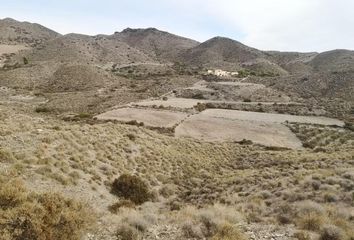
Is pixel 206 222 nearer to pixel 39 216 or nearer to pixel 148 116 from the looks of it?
pixel 39 216

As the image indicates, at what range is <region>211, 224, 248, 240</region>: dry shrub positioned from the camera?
12631 millimetres

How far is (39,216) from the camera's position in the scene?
12578mm

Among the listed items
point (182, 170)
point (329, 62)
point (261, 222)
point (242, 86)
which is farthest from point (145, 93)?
point (329, 62)

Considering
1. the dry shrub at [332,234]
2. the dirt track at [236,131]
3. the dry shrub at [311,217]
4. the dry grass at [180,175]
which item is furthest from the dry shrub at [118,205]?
the dirt track at [236,131]

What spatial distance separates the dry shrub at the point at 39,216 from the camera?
39.2ft

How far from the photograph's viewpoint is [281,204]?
1780 centimetres

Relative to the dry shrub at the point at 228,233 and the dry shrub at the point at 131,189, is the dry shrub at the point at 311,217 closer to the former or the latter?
the dry shrub at the point at 228,233

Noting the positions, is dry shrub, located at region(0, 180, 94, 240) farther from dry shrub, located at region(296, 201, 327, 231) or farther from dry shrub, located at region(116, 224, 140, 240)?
dry shrub, located at region(296, 201, 327, 231)

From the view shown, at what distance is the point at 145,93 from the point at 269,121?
30.7 meters

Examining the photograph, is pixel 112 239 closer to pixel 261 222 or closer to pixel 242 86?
pixel 261 222

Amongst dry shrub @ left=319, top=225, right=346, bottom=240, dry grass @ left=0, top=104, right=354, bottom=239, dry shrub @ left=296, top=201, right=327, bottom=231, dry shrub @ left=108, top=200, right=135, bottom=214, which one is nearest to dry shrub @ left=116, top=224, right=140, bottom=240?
dry grass @ left=0, top=104, right=354, bottom=239

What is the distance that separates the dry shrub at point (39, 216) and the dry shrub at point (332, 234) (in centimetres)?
737

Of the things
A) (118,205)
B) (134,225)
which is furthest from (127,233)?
(118,205)

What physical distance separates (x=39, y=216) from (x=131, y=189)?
10738mm
